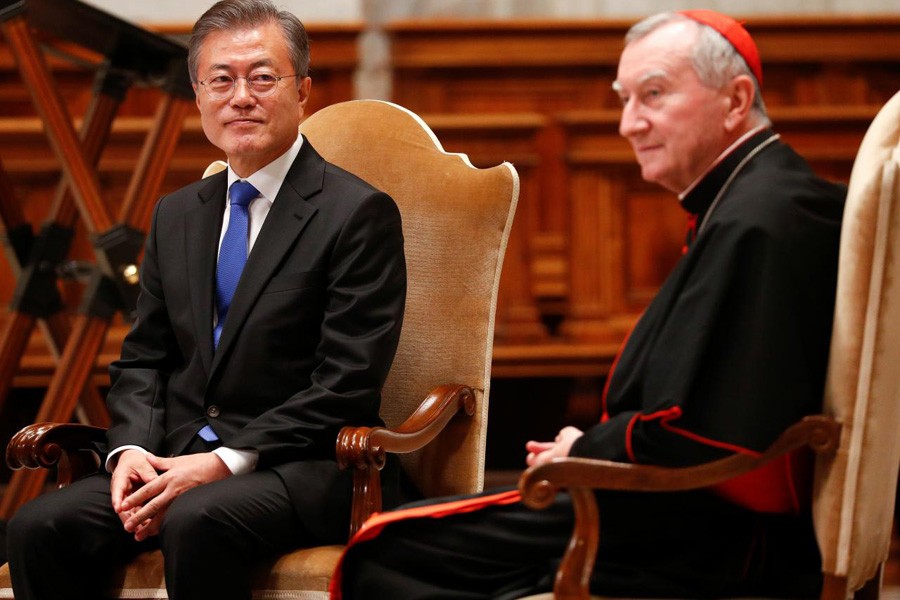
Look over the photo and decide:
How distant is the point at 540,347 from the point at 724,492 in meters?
2.87

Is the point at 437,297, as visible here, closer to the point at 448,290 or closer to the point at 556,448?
the point at 448,290

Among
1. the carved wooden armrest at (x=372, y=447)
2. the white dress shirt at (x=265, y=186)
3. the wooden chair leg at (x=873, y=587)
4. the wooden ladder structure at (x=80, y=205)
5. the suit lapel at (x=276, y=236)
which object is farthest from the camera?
the wooden ladder structure at (x=80, y=205)

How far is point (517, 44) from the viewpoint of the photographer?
5.30 meters

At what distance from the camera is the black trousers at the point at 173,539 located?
7.43ft

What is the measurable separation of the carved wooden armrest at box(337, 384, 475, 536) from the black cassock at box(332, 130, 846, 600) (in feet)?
0.65

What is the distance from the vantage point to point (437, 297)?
113 inches

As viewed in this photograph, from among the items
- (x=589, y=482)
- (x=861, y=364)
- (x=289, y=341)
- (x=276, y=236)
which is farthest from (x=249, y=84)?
(x=861, y=364)

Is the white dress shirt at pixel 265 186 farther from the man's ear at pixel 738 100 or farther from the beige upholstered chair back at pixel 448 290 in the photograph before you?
the man's ear at pixel 738 100

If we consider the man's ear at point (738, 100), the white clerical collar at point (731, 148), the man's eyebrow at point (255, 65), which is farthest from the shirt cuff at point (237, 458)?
the man's ear at point (738, 100)

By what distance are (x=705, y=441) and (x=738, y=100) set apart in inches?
26.1

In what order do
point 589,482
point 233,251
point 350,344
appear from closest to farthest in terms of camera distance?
1. point 589,482
2. point 350,344
3. point 233,251

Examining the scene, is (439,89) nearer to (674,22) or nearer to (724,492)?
(674,22)

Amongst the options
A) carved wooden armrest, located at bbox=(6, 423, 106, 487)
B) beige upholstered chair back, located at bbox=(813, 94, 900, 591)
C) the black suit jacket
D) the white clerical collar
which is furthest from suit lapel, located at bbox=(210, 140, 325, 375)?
beige upholstered chair back, located at bbox=(813, 94, 900, 591)

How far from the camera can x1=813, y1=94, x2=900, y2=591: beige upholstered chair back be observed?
6.63ft
